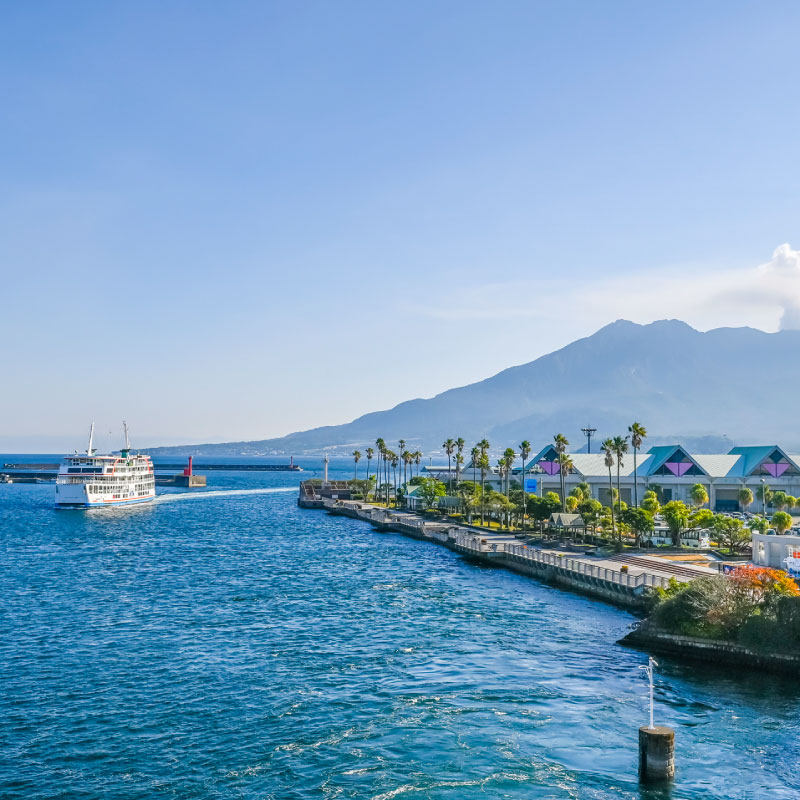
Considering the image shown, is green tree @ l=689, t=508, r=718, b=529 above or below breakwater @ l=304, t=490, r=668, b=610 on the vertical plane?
above

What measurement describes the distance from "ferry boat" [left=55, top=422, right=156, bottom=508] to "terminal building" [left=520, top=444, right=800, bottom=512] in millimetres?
95615

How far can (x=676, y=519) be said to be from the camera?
85188 millimetres

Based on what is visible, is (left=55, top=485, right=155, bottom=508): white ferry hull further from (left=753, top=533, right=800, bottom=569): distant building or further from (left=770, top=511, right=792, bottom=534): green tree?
(left=753, top=533, right=800, bottom=569): distant building

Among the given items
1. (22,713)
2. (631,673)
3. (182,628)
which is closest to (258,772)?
(22,713)

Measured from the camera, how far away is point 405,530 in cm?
12338

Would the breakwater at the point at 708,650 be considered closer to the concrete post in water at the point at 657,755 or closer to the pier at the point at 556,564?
the pier at the point at 556,564

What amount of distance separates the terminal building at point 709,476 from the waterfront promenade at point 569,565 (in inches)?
1309

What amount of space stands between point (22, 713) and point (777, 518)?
76091 mm

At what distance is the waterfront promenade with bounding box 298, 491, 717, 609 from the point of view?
64.4 meters

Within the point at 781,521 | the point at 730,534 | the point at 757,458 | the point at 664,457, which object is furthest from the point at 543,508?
the point at 757,458

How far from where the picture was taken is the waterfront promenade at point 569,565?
64356mm

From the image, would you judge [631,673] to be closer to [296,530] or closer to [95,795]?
[95,795]

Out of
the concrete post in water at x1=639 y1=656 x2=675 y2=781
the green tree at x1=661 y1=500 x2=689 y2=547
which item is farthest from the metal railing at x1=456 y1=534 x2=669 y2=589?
the concrete post in water at x1=639 y1=656 x2=675 y2=781

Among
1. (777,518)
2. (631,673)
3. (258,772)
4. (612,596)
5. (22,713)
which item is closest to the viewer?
(258,772)
